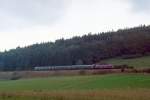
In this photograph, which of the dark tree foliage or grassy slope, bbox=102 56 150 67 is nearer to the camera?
grassy slope, bbox=102 56 150 67

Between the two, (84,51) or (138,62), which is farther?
(84,51)

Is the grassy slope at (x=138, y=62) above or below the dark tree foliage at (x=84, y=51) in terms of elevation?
below

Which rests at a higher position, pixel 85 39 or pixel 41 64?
pixel 85 39

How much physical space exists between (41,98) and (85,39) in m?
112

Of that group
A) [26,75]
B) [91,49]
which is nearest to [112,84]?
[26,75]

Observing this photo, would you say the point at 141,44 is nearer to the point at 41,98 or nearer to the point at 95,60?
the point at 95,60

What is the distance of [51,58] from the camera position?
381 ft

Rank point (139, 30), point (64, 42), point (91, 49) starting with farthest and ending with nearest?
1. point (64, 42)
2. point (139, 30)
3. point (91, 49)

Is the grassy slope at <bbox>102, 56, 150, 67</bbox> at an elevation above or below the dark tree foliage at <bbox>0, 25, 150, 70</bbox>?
below

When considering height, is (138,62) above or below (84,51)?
below

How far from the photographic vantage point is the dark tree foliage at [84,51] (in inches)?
4382

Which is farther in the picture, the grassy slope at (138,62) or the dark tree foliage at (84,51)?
the dark tree foliage at (84,51)

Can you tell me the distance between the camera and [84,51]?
116000 millimetres

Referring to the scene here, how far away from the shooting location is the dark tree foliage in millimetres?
111294
